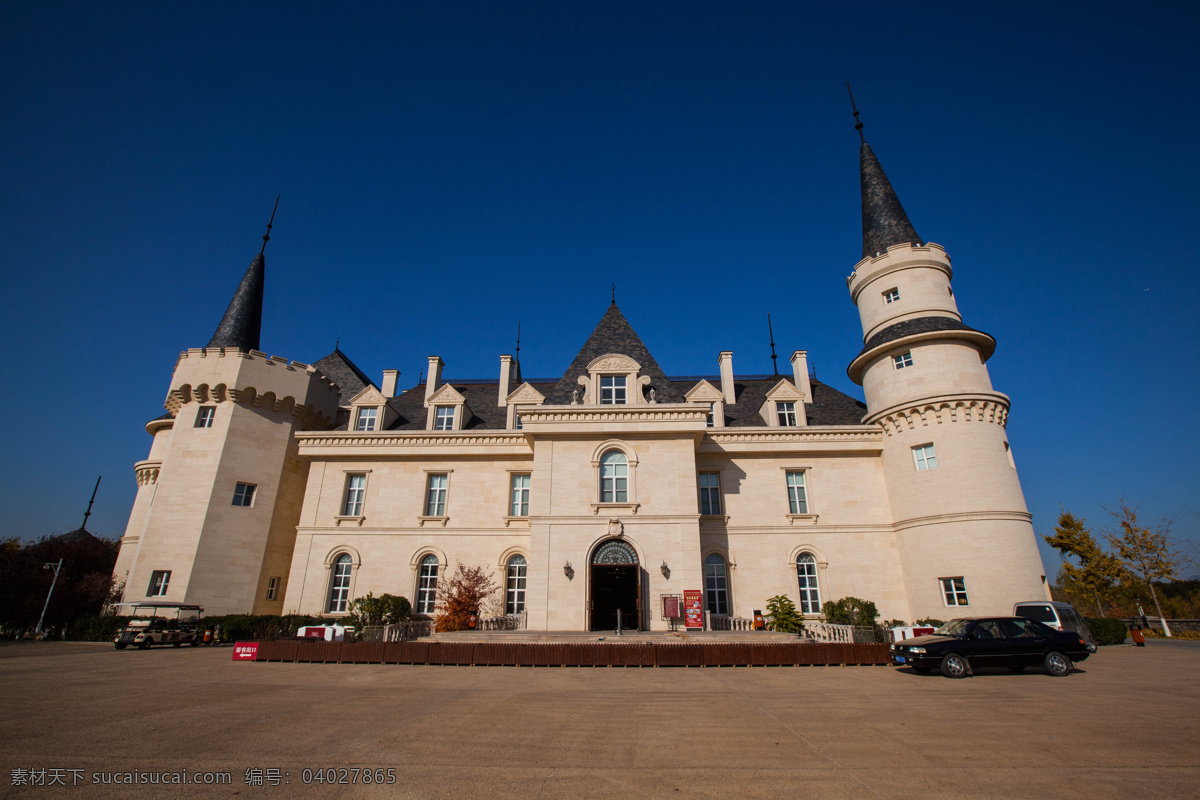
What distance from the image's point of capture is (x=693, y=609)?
19312mm

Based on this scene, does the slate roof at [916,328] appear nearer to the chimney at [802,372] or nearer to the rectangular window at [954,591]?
the chimney at [802,372]

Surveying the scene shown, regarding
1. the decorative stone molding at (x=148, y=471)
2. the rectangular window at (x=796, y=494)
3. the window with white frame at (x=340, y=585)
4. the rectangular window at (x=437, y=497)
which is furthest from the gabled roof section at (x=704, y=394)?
the decorative stone molding at (x=148, y=471)

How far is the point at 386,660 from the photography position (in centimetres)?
1516

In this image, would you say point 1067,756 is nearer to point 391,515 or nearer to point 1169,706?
point 1169,706

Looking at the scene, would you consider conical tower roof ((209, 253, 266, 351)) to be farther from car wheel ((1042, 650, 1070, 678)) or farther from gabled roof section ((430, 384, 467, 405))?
car wheel ((1042, 650, 1070, 678))

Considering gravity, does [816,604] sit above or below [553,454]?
below

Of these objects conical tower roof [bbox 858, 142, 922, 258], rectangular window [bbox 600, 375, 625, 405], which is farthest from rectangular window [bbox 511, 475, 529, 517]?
conical tower roof [bbox 858, 142, 922, 258]

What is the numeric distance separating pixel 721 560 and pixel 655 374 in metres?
9.00

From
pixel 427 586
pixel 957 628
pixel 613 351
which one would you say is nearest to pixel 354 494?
pixel 427 586

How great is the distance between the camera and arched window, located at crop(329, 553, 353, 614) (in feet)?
77.2

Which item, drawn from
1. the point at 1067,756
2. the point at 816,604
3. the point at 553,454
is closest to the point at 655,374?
the point at 553,454

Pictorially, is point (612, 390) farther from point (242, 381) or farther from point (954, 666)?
point (242, 381)

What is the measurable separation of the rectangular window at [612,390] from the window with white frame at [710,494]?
5.51m

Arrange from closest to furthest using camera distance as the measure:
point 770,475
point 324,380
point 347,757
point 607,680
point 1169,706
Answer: point 347,757 → point 1169,706 → point 607,680 → point 770,475 → point 324,380
